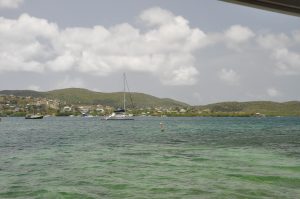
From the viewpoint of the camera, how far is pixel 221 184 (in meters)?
17.4

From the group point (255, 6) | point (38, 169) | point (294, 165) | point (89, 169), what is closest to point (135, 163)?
point (89, 169)

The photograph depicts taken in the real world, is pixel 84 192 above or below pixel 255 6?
below

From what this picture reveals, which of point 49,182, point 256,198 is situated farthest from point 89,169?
point 256,198

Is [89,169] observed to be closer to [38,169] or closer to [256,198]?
[38,169]

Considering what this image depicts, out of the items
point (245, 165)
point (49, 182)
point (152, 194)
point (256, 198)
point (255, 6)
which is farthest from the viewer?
point (245, 165)

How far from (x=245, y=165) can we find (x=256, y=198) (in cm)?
1092

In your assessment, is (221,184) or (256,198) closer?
(256,198)

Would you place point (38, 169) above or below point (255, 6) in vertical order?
below

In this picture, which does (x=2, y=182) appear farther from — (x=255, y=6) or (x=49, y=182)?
(x=255, y=6)

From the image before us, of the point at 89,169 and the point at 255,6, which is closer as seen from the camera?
the point at 255,6

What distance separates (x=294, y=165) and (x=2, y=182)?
17.2 m

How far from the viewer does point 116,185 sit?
693 inches

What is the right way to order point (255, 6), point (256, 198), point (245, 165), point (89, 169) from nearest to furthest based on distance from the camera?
point (255, 6)
point (256, 198)
point (89, 169)
point (245, 165)

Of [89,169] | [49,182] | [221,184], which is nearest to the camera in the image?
[221,184]
